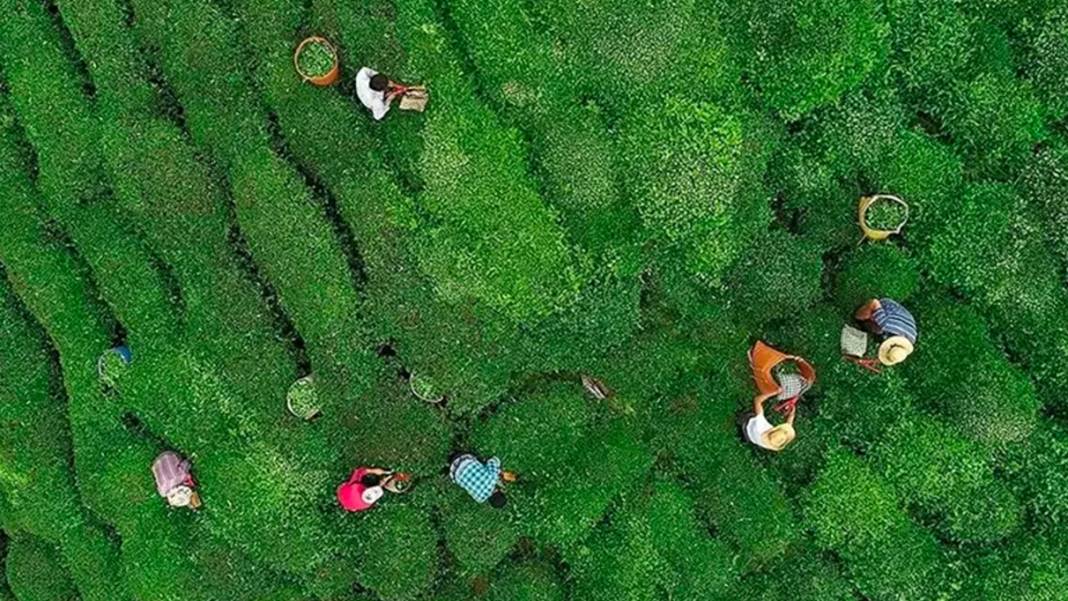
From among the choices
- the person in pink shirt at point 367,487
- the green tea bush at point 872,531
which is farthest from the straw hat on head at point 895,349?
the person in pink shirt at point 367,487

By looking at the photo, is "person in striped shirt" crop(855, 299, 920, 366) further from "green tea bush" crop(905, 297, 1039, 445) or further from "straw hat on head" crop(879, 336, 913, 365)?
"green tea bush" crop(905, 297, 1039, 445)

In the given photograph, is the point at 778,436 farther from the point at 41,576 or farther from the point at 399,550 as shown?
the point at 41,576

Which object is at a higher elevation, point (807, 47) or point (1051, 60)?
point (807, 47)

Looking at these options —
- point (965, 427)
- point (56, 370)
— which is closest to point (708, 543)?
point (965, 427)

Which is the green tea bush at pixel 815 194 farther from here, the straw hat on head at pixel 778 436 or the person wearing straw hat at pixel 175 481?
the person wearing straw hat at pixel 175 481

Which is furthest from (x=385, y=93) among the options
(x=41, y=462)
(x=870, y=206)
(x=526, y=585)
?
(x=41, y=462)

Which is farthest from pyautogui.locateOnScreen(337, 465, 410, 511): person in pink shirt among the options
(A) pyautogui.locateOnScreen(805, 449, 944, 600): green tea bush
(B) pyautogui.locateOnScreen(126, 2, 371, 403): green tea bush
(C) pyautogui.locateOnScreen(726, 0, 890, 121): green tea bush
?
(C) pyautogui.locateOnScreen(726, 0, 890, 121): green tea bush
